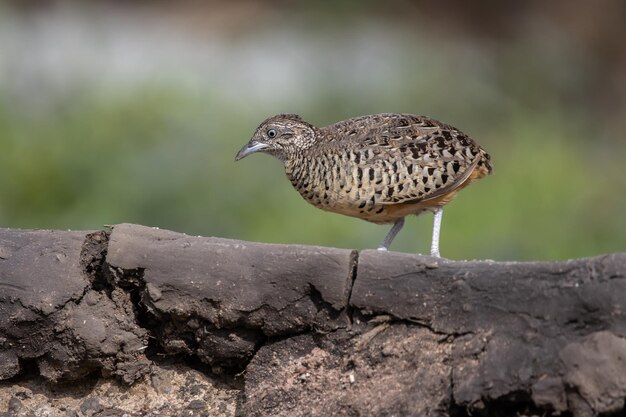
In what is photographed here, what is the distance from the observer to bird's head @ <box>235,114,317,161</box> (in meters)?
7.25

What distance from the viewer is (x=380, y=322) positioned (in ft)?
15.7

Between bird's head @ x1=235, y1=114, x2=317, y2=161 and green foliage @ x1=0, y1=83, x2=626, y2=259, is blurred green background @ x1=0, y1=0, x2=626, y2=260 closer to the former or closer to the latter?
green foliage @ x1=0, y1=83, x2=626, y2=259

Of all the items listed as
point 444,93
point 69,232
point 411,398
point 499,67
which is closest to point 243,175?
point 444,93

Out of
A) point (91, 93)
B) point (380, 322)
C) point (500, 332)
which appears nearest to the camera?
point (500, 332)

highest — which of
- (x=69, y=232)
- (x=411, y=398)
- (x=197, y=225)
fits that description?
(x=69, y=232)

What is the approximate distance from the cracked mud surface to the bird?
1.74 m

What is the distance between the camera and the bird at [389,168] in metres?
6.68

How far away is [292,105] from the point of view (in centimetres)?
1356

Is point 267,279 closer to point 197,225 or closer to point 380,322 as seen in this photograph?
point 380,322

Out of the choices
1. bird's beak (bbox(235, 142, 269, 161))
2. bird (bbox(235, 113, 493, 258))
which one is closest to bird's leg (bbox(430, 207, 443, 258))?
bird (bbox(235, 113, 493, 258))

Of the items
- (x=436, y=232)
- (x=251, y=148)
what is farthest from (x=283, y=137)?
(x=436, y=232)

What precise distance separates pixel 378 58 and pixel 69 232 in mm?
9819

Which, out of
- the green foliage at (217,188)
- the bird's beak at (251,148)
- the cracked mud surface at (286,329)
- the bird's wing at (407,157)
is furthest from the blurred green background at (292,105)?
the cracked mud surface at (286,329)

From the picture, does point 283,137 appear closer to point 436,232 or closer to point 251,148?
point 251,148
